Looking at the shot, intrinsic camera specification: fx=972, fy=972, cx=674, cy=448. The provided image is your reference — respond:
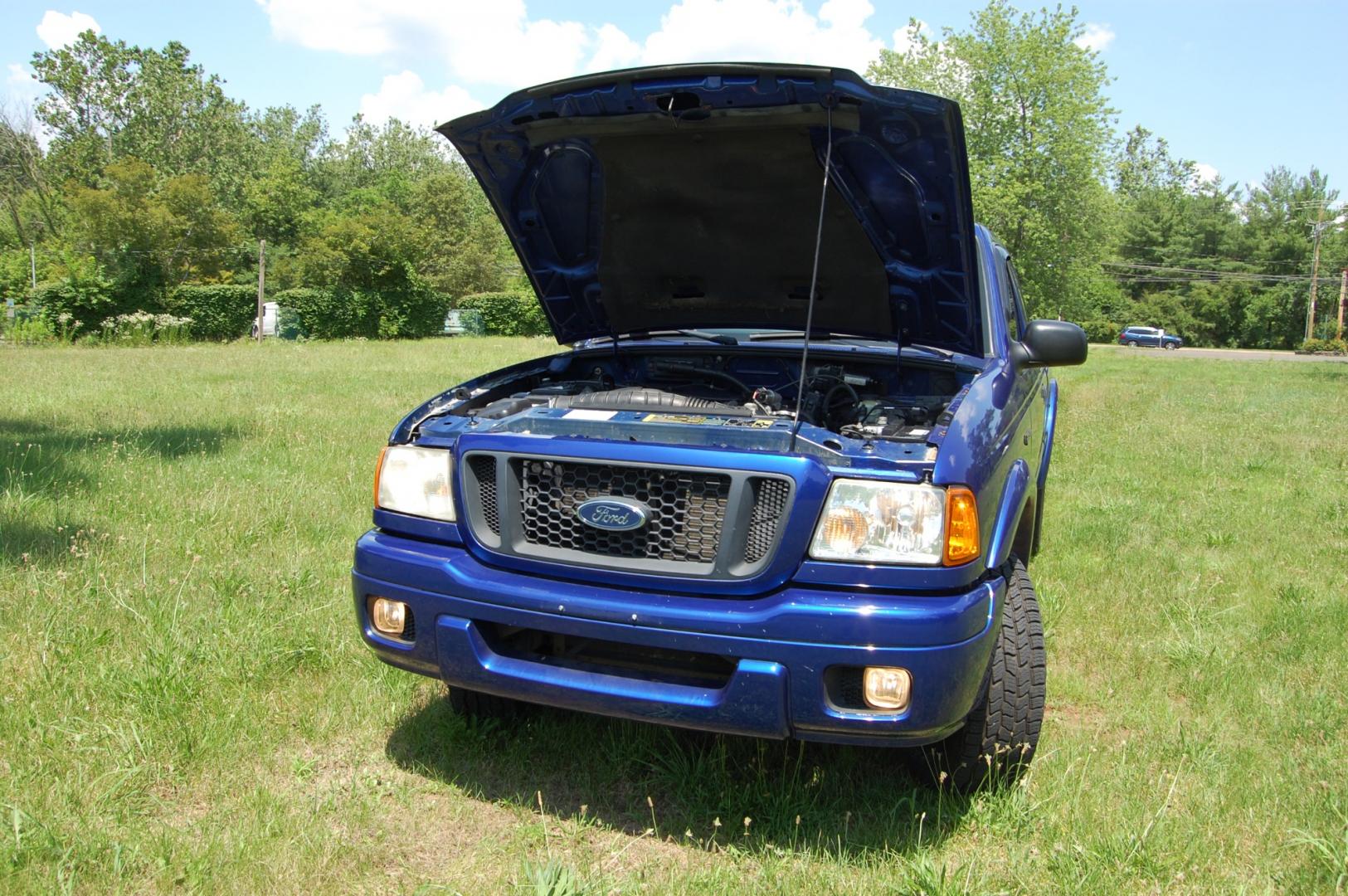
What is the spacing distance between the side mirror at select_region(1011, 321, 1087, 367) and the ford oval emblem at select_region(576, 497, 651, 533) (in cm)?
167

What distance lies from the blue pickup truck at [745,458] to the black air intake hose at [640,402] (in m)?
0.02

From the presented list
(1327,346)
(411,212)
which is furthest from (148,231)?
(1327,346)

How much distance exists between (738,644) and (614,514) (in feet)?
1.41

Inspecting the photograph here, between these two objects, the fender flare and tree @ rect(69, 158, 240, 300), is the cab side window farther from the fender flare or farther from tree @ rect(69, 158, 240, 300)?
tree @ rect(69, 158, 240, 300)

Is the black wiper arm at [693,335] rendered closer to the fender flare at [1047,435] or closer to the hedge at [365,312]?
the fender flare at [1047,435]

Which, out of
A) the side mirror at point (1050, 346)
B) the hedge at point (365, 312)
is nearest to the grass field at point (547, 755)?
the side mirror at point (1050, 346)

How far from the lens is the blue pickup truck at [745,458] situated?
217 centimetres

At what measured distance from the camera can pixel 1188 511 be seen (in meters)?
6.09

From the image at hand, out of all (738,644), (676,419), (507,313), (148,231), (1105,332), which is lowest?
(738,644)

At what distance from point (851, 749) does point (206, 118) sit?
59.6 metres

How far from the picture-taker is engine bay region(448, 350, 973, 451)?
2.66m

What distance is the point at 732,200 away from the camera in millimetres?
3348

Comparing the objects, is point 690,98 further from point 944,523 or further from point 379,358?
point 379,358

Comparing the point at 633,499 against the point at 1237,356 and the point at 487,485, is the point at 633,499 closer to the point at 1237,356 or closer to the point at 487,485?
the point at 487,485
